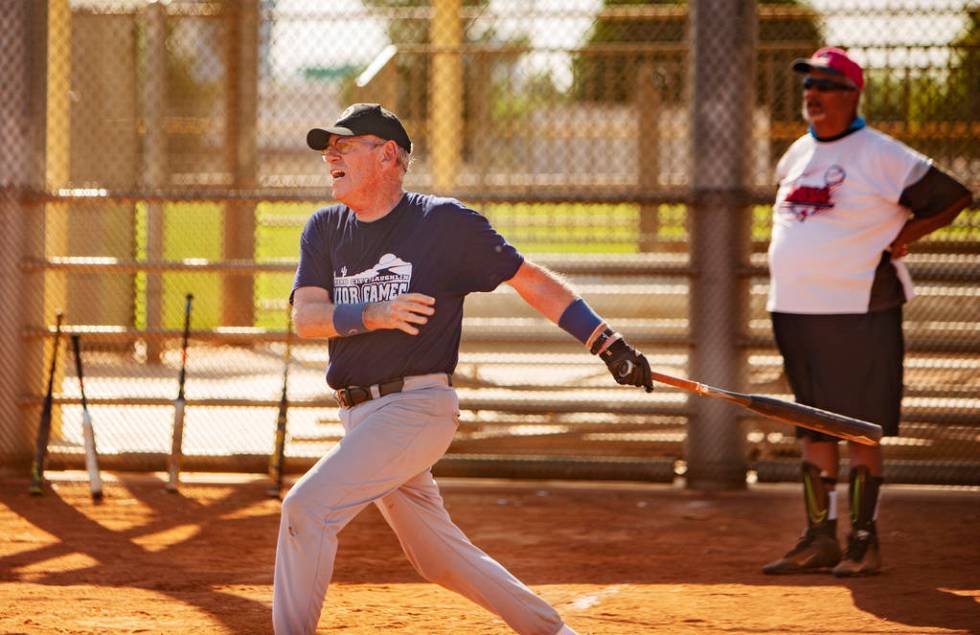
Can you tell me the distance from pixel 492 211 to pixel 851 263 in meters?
8.93

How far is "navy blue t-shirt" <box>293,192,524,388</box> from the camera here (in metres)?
4.60

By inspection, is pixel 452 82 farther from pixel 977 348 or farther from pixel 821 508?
pixel 821 508

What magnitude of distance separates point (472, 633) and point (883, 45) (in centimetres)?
535

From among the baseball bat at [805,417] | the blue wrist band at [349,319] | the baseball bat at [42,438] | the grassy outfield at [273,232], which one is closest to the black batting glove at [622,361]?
the baseball bat at [805,417]

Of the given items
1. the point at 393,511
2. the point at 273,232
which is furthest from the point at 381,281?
the point at 273,232

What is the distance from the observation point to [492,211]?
1505 cm

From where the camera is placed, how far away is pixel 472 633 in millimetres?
5293

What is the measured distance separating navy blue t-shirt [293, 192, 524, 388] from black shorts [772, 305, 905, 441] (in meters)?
2.22

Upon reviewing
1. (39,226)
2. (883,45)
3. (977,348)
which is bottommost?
(977,348)

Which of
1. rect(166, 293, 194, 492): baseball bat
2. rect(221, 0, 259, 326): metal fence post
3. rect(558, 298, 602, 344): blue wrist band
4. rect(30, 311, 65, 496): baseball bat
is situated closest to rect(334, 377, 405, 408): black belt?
rect(558, 298, 602, 344): blue wrist band

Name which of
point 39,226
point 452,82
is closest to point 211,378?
point 452,82

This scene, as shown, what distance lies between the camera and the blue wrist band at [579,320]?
460cm

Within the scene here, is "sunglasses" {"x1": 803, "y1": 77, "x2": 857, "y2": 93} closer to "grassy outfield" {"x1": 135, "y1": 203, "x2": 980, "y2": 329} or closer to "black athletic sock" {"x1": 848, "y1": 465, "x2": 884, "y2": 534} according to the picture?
"black athletic sock" {"x1": 848, "y1": 465, "x2": 884, "y2": 534}

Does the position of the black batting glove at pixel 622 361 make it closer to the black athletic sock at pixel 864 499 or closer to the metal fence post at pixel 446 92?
the black athletic sock at pixel 864 499
